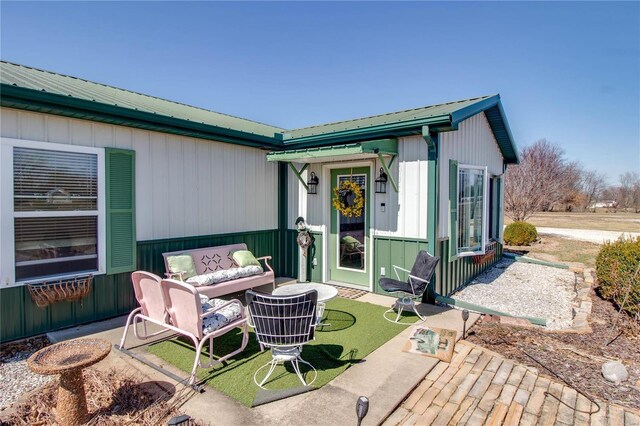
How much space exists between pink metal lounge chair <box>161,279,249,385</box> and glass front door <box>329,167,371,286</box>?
320 centimetres

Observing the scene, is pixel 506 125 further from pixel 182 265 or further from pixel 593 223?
pixel 593 223

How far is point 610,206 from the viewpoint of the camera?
128ft

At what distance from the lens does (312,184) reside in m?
6.94

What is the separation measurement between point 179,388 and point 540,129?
91.3 feet

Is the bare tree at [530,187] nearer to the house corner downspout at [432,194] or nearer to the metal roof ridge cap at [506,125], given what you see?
the metal roof ridge cap at [506,125]

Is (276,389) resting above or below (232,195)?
below

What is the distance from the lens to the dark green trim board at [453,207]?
5961 mm

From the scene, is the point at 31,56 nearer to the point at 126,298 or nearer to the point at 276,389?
the point at 126,298

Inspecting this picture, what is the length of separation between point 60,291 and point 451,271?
245 inches

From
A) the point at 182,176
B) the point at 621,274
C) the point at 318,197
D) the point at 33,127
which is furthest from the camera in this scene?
the point at 318,197

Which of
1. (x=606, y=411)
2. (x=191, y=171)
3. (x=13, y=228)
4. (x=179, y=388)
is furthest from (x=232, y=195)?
(x=606, y=411)

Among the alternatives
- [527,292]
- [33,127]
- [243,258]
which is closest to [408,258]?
[243,258]

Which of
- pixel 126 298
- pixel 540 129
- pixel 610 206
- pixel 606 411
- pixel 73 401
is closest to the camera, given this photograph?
pixel 73 401

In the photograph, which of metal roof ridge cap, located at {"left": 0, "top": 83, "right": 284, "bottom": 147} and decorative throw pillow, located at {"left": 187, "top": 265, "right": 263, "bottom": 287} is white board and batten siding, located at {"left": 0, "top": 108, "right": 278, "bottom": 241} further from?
decorative throw pillow, located at {"left": 187, "top": 265, "right": 263, "bottom": 287}
